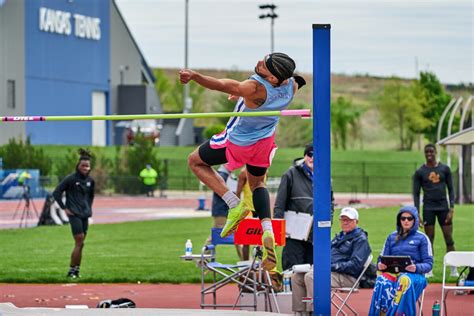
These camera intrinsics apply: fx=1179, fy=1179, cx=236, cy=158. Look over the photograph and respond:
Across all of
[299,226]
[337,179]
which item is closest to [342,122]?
[337,179]

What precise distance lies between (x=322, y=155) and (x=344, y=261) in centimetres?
364

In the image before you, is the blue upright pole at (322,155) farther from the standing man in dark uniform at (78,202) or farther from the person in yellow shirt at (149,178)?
the person in yellow shirt at (149,178)

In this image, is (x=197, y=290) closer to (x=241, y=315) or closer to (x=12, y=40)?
(x=241, y=315)

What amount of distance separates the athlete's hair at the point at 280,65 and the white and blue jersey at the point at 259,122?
0.17m

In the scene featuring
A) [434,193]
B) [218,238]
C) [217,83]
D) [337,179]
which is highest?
[217,83]

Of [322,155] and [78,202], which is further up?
[322,155]

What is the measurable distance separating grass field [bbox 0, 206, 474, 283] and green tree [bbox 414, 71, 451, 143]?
50.5 metres

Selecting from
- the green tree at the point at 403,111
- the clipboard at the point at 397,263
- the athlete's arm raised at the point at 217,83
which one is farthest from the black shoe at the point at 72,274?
the green tree at the point at 403,111

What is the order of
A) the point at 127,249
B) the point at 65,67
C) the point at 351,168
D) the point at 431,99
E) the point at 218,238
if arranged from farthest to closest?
the point at 431,99 → the point at 65,67 → the point at 351,168 → the point at 127,249 → the point at 218,238

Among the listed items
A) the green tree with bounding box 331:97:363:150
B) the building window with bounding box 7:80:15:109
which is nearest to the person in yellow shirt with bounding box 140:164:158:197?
the building window with bounding box 7:80:15:109

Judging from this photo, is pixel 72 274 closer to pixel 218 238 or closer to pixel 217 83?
pixel 218 238

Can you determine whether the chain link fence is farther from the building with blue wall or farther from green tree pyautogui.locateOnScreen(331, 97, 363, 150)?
green tree pyautogui.locateOnScreen(331, 97, 363, 150)

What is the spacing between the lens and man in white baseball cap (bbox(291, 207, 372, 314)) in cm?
1209

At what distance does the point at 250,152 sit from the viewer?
9773mm
